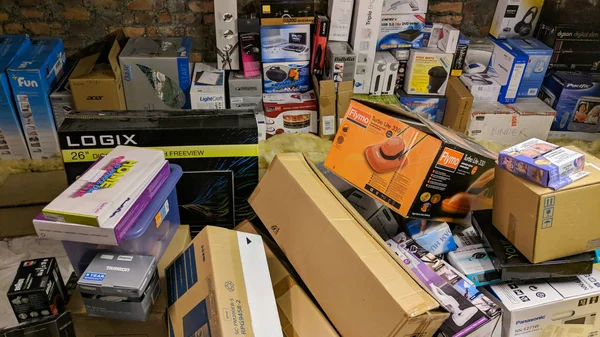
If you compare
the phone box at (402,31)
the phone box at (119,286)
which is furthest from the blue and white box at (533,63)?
the phone box at (119,286)

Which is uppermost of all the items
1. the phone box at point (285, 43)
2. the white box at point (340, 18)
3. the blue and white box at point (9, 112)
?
the white box at point (340, 18)

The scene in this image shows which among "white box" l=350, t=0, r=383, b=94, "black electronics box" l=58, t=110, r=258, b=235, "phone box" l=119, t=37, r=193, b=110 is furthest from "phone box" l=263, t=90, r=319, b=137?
"black electronics box" l=58, t=110, r=258, b=235

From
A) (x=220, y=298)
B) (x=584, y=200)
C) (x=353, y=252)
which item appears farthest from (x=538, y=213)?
(x=220, y=298)

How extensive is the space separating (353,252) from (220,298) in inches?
14.6

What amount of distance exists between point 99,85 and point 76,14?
0.60 metres

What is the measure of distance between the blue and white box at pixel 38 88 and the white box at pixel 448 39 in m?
2.27

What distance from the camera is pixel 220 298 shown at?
46.3 inches

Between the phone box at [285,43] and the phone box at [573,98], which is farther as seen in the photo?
the phone box at [573,98]

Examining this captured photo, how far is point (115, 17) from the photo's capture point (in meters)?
2.77

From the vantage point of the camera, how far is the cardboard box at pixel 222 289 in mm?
1159

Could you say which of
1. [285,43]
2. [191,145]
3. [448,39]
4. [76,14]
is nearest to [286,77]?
[285,43]

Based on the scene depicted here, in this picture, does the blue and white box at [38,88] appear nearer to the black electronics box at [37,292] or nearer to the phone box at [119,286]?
the black electronics box at [37,292]

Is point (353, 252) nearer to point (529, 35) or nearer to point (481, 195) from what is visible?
point (481, 195)

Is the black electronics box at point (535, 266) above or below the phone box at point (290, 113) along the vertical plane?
above
